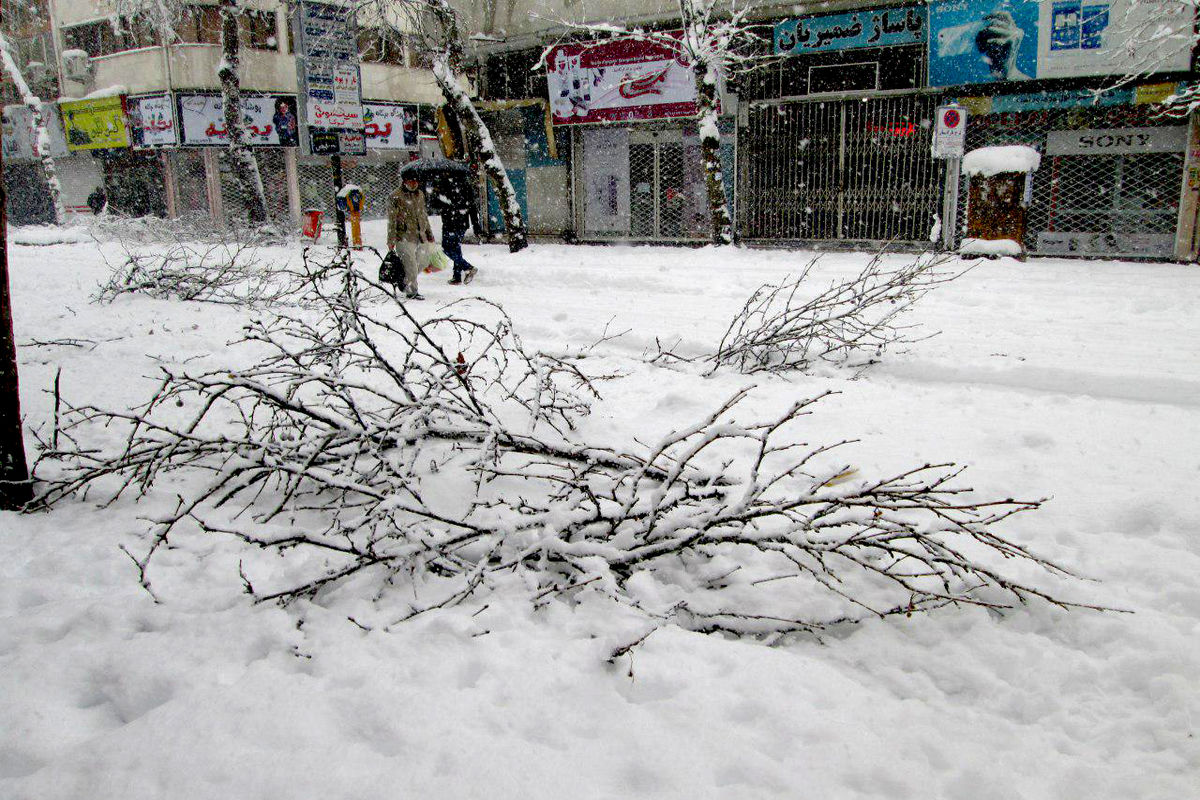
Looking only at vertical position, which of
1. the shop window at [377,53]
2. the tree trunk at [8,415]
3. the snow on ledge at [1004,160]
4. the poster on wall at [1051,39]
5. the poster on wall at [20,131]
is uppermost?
the shop window at [377,53]

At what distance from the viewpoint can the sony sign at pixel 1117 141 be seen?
481 inches

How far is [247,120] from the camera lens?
2348cm

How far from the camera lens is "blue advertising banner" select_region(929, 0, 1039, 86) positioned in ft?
41.5

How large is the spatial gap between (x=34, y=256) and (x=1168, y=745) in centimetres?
1806

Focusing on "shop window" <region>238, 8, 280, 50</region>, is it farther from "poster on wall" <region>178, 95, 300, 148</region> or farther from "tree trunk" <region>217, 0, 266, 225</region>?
"tree trunk" <region>217, 0, 266, 225</region>

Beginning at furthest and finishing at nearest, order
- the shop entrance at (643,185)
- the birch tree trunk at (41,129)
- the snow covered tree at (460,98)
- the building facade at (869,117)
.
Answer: the birch tree trunk at (41,129)
the shop entrance at (643,185)
the snow covered tree at (460,98)
the building facade at (869,117)

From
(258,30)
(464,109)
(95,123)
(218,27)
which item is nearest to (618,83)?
(464,109)

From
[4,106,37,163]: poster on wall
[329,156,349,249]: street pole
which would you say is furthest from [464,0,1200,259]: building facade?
[4,106,37,163]: poster on wall

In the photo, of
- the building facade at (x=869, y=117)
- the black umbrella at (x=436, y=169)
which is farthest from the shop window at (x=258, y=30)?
the black umbrella at (x=436, y=169)

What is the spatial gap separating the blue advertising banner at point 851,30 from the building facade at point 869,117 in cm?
3

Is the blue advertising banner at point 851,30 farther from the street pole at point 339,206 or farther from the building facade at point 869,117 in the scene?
the street pole at point 339,206

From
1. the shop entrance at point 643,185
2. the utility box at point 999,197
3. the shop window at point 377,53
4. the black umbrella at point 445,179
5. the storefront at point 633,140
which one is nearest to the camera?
the utility box at point 999,197

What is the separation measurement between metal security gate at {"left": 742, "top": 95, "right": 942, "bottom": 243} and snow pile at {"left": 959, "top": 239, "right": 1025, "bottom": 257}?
7.01 ft

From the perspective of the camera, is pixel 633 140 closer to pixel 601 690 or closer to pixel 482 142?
pixel 482 142
